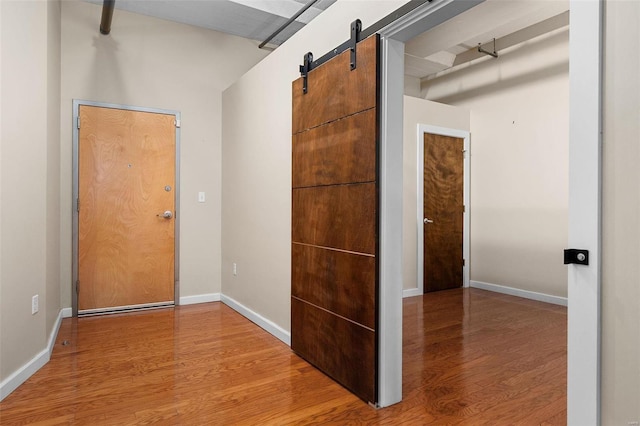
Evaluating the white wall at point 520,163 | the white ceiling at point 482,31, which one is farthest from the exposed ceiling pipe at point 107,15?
the white wall at point 520,163

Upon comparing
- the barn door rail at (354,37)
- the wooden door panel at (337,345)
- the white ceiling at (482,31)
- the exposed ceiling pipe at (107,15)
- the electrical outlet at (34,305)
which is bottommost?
the wooden door panel at (337,345)

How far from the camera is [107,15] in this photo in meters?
3.48

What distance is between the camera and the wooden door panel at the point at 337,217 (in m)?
2.11

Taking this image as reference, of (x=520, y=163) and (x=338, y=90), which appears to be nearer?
(x=338, y=90)

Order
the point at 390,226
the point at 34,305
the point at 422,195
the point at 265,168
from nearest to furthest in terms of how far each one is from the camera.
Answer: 1. the point at 390,226
2. the point at 34,305
3. the point at 265,168
4. the point at 422,195

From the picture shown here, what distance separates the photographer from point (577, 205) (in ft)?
3.95

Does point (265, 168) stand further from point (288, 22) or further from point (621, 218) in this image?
point (621, 218)

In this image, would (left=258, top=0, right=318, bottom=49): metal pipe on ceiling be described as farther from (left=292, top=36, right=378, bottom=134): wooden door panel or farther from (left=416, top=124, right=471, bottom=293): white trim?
(left=416, top=124, right=471, bottom=293): white trim

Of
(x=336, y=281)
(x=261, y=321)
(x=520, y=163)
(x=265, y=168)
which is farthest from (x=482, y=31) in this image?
(x=261, y=321)

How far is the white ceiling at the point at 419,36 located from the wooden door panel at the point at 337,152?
1955 millimetres

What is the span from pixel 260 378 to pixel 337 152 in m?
1.52

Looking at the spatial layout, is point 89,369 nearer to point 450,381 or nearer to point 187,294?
point 187,294

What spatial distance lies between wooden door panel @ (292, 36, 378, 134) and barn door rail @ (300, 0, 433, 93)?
4cm

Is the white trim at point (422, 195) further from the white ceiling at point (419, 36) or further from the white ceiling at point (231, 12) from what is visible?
the white ceiling at point (231, 12)
